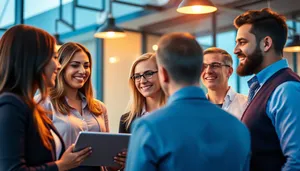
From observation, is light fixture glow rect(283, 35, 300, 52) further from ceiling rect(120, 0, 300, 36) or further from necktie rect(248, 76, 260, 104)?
necktie rect(248, 76, 260, 104)

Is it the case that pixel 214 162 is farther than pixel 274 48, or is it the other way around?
pixel 274 48

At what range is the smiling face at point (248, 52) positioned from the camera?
6.84 ft

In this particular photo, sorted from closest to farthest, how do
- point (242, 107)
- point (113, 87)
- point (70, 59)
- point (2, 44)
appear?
point (2, 44), point (70, 59), point (242, 107), point (113, 87)

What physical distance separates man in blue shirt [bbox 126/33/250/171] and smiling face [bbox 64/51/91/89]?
52.1 inches

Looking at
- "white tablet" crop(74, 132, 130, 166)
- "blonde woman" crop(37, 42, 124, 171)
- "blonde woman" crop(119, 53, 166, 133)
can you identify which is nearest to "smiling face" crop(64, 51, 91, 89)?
"blonde woman" crop(37, 42, 124, 171)

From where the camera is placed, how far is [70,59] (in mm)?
2693

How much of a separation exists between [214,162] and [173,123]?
179mm

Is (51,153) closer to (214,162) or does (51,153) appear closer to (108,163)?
(108,163)

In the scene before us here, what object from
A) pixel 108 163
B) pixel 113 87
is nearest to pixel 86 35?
pixel 113 87

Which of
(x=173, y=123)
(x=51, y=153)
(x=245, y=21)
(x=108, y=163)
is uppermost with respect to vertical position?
(x=245, y=21)

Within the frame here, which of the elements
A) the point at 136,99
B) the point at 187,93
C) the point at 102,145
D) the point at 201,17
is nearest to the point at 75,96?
the point at 136,99

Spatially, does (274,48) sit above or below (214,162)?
above

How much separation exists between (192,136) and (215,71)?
2.10 metres

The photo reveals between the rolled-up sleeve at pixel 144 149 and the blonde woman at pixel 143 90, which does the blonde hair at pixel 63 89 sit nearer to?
the blonde woman at pixel 143 90
